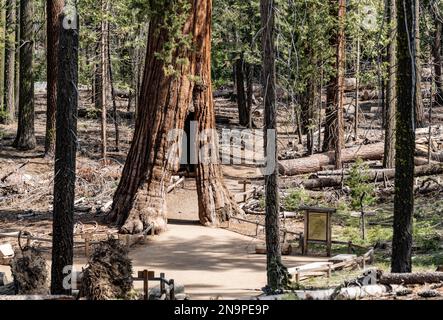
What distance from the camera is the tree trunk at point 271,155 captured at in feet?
42.0

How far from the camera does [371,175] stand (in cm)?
2514

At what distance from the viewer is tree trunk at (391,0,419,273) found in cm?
1255

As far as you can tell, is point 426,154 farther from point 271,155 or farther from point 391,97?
point 271,155

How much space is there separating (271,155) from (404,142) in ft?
7.30

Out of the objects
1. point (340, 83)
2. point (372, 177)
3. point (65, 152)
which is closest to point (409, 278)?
point (65, 152)

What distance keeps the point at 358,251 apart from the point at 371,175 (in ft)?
26.1

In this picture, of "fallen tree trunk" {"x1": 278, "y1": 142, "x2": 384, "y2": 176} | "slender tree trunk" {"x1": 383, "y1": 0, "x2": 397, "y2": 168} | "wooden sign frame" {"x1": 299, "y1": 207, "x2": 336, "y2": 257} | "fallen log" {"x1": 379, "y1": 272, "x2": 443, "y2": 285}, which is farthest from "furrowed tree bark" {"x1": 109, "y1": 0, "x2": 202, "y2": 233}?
"fallen tree trunk" {"x1": 278, "y1": 142, "x2": 384, "y2": 176}

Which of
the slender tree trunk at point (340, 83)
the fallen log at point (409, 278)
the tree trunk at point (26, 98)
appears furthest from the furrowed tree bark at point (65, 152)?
the tree trunk at point (26, 98)

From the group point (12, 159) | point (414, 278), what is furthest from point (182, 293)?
point (12, 159)

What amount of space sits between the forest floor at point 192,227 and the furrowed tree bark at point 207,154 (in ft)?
1.68

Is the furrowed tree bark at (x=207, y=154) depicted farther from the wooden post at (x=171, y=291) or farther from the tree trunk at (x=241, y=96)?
the tree trunk at (x=241, y=96)

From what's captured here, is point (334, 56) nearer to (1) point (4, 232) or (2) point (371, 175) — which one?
(2) point (371, 175)

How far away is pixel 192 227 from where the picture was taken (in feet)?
67.5

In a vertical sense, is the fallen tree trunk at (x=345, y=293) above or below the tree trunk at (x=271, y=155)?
below
